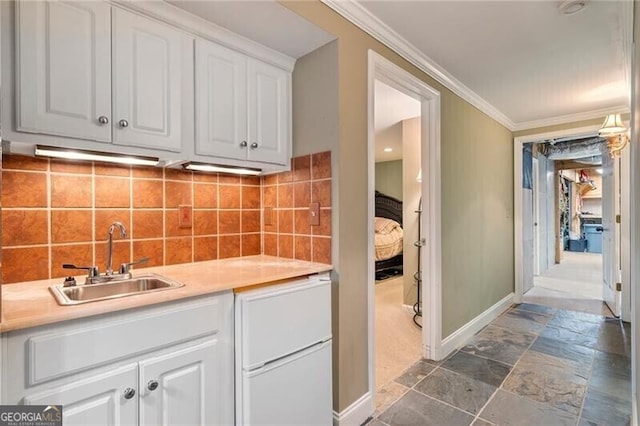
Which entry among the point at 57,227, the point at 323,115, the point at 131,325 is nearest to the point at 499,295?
the point at 323,115

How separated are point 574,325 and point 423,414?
254 centimetres

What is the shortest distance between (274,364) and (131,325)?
0.65 meters

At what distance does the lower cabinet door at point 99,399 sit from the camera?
967 mm

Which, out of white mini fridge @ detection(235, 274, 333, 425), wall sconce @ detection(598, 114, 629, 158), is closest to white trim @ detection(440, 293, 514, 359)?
white mini fridge @ detection(235, 274, 333, 425)

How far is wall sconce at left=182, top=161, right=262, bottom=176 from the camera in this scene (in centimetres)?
180

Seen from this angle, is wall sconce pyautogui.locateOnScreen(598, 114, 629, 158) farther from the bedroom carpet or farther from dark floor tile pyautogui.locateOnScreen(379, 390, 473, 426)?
dark floor tile pyautogui.locateOnScreen(379, 390, 473, 426)

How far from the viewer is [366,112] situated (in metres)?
1.90

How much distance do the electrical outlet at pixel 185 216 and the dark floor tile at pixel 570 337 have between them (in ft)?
11.2

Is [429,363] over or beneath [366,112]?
beneath

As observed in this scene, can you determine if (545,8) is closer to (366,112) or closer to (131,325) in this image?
(366,112)

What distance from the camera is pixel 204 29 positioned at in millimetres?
1588

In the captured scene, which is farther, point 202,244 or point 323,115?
point 202,244

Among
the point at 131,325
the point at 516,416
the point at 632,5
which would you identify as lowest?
the point at 516,416

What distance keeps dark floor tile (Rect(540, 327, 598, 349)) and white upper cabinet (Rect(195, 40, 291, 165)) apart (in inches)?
→ 122
